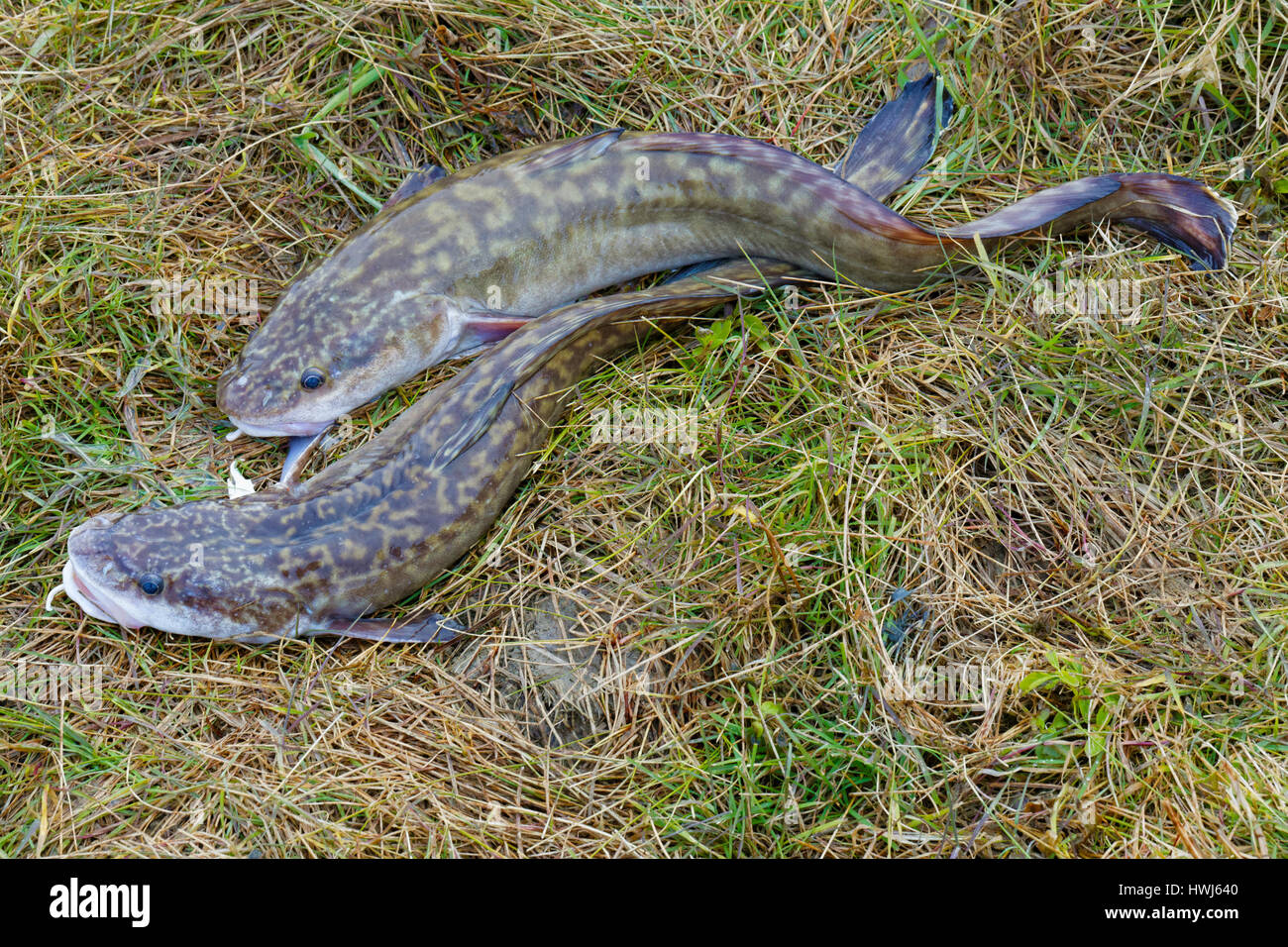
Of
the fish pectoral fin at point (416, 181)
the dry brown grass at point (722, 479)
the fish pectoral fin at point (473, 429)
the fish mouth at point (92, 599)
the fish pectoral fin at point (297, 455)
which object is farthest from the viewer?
the fish pectoral fin at point (416, 181)

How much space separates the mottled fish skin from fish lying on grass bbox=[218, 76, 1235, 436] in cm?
28

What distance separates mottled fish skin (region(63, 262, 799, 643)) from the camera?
274cm

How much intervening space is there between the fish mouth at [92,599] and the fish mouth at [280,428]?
648 mm

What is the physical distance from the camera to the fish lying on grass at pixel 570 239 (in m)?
3.10

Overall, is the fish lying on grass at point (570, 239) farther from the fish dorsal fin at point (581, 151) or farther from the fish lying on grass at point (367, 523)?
the fish lying on grass at point (367, 523)

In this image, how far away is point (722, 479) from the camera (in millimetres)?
2805

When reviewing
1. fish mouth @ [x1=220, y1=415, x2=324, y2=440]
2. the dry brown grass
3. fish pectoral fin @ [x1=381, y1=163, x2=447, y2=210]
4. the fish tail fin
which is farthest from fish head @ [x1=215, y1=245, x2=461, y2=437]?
the fish tail fin

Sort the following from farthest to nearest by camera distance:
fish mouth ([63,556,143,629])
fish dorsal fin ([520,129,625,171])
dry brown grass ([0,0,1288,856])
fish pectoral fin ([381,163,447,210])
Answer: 1. fish pectoral fin ([381,163,447,210])
2. fish dorsal fin ([520,129,625,171])
3. fish mouth ([63,556,143,629])
4. dry brown grass ([0,0,1288,856])

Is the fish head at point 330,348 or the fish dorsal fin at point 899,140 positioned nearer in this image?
the fish head at point 330,348

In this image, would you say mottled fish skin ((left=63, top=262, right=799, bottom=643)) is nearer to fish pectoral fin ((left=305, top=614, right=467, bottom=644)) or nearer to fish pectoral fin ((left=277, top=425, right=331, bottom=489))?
fish pectoral fin ((left=305, top=614, right=467, bottom=644))

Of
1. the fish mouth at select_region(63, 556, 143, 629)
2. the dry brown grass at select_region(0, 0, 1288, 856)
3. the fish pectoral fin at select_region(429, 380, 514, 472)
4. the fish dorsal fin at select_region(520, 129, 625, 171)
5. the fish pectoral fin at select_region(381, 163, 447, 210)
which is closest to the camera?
the dry brown grass at select_region(0, 0, 1288, 856)

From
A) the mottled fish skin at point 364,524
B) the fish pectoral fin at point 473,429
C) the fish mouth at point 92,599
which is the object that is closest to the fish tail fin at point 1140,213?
the mottled fish skin at point 364,524

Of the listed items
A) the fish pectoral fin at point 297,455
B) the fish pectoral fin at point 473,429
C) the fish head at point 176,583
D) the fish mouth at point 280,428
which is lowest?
the fish head at point 176,583

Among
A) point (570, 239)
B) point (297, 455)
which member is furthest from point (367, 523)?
point (570, 239)
